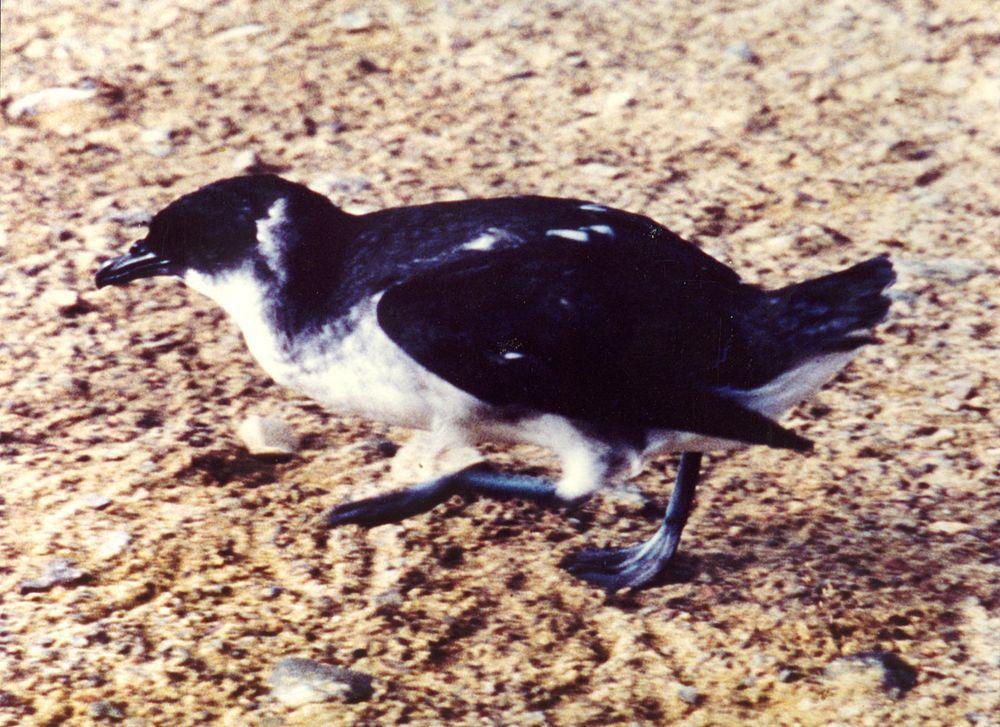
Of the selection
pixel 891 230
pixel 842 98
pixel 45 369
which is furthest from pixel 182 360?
pixel 842 98

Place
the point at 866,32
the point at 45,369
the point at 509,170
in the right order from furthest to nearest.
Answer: the point at 866,32 < the point at 509,170 < the point at 45,369

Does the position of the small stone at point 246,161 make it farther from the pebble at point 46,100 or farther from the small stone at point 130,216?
the pebble at point 46,100

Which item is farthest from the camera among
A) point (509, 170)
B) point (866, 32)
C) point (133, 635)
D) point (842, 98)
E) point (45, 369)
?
point (866, 32)

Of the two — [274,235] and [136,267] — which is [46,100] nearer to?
[136,267]

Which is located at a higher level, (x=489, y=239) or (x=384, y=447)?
(x=489, y=239)

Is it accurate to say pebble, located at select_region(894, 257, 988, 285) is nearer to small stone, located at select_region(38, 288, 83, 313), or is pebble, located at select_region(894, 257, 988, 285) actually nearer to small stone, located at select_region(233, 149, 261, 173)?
small stone, located at select_region(233, 149, 261, 173)

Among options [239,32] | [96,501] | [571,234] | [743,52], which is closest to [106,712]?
[96,501]

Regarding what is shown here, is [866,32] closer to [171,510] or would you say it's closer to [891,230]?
[891,230]
